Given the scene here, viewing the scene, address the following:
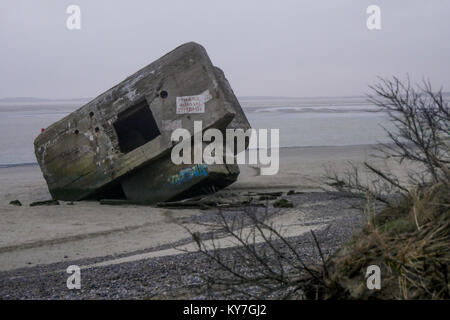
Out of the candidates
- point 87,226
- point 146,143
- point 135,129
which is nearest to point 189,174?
point 146,143

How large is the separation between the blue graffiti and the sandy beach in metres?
0.48

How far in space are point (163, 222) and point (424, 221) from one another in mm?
5256

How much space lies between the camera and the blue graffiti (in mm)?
8727

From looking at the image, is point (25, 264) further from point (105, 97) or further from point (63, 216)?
point (105, 97)

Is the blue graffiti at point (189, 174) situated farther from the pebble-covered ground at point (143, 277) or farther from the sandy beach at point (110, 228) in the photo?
the pebble-covered ground at point (143, 277)

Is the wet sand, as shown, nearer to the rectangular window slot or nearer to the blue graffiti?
the blue graffiti

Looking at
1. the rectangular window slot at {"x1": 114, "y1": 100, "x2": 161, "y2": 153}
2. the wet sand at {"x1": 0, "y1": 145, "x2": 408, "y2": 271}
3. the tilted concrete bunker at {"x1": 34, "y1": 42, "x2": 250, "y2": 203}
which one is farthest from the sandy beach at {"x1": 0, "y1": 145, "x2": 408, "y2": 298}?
the rectangular window slot at {"x1": 114, "y1": 100, "x2": 161, "y2": 153}

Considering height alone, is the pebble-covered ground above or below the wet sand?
below

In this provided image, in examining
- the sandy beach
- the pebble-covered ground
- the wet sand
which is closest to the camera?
the pebble-covered ground

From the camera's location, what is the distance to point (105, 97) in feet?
30.3

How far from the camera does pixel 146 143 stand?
9.07 m

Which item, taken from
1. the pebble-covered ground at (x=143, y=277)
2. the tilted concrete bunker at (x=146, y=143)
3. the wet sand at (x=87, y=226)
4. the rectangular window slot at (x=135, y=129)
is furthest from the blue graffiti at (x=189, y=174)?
the pebble-covered ground at (x=143, y=277)

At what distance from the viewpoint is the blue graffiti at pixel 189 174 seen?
8.73 meters
